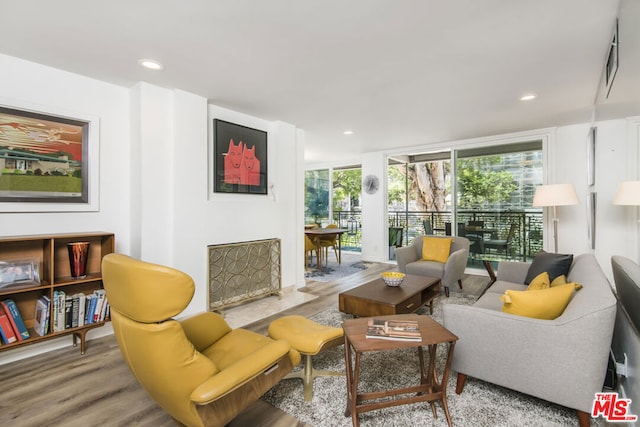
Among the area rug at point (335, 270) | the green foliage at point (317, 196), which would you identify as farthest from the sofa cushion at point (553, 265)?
the green foliage at point (317, 196)

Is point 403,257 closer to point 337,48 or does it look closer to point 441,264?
point 441,264

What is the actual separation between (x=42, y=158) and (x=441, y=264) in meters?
4.45

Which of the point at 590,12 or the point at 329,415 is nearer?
the point at 329,415

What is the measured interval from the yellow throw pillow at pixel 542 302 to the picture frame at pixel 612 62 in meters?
1.68

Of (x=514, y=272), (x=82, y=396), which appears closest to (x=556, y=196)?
(x=514, y=272)

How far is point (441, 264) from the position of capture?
13.6 feet

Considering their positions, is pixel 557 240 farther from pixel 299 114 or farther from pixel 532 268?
pixel 299 114

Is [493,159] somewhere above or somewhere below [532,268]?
above

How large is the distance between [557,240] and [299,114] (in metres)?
4.29

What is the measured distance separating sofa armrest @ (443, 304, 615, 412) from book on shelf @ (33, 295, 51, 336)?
291cm

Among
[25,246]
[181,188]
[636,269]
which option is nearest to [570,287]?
[636,269]

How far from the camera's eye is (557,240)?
462 cm

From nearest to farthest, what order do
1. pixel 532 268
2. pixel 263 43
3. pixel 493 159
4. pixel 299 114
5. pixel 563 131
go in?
pixel 263 43, pixel 532 268, pixel 299 114, pixel 563 131, pixel 493 159

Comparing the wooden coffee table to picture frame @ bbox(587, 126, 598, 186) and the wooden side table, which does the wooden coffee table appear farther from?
picture frame @ bbox(587, 126, 598, 186)
